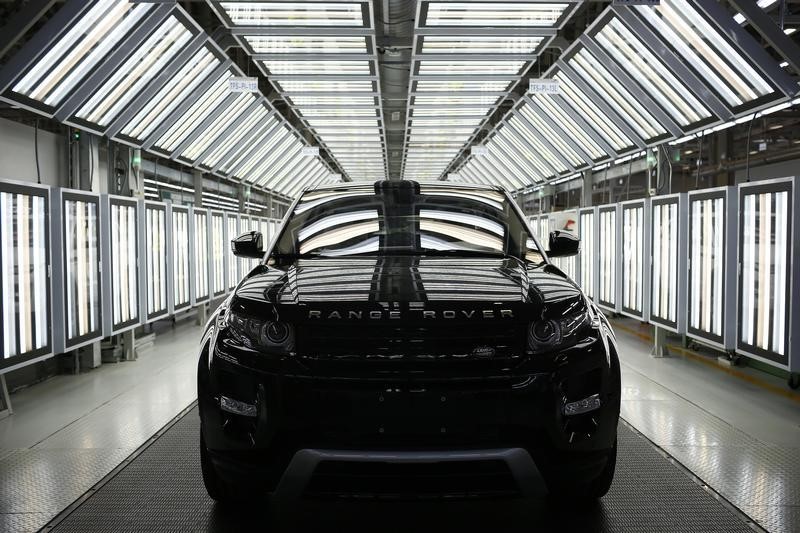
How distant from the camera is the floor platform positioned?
116 inches

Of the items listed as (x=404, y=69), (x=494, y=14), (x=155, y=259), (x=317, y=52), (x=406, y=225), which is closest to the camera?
(x=406, y=225)

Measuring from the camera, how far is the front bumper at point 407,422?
7.63 ft

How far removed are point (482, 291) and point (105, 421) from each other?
3564mm

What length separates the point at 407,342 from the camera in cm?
241

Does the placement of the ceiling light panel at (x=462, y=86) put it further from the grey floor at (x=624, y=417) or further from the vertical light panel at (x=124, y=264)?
the grey floor at (x=624, y=417)

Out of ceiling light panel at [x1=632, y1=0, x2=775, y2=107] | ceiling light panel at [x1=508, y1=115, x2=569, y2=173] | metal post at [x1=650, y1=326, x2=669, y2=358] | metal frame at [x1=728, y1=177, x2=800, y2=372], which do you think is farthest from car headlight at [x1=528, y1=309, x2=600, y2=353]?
ceiling light panel at [x1=508, y1=115, x2=569, y2=173]

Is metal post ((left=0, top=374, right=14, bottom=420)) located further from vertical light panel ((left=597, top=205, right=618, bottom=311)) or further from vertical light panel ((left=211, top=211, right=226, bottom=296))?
vertical light panel ((left=597, top=205, right=618, bottom=311))

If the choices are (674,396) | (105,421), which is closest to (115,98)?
(105,421)

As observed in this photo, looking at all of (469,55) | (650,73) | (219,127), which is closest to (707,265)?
(650,73)

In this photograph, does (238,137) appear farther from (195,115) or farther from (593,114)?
(593,114)

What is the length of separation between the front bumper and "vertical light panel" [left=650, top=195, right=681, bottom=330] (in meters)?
5.76

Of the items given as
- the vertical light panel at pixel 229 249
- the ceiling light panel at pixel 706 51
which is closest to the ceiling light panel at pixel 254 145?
the vertical light panel at pixel 229 249

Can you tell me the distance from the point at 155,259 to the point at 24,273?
11.0ft

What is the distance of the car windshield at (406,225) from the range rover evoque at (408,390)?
70 centimetres
